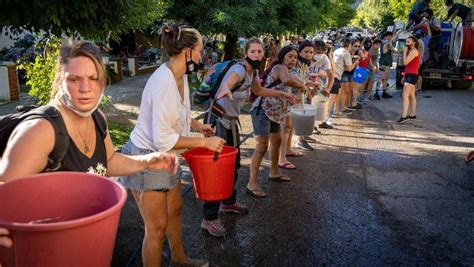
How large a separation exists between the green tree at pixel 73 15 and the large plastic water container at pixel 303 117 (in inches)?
103

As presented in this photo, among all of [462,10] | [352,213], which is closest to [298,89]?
[352,213]

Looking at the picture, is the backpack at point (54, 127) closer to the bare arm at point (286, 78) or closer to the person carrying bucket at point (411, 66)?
the bare arm at point (286, 78)

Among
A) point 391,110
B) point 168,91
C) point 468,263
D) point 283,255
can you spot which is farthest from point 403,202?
point 391,110

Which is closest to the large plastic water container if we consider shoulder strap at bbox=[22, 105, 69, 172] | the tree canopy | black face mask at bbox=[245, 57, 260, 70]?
black face mask at bbox=[245, 57, 260, 70]

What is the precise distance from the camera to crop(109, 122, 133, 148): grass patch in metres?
7.34

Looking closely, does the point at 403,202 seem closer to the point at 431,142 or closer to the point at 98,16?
the point at 431,142

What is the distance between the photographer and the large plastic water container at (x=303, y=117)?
6177mm

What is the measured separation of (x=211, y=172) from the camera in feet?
10.6

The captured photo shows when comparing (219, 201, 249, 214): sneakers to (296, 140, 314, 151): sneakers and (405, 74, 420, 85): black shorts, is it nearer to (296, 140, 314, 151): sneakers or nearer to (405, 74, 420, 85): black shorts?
(296, 140, 314, 151): sneakers

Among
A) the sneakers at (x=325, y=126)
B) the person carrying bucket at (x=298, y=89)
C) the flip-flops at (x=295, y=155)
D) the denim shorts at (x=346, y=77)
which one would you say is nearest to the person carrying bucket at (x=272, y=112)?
the person carrying bucket at (x=298, y=89)

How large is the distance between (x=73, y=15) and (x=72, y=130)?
152 inches

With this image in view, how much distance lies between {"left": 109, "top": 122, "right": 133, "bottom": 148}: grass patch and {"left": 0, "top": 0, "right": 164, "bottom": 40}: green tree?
1775mm

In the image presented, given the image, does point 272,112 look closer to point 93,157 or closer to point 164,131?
point 164,131

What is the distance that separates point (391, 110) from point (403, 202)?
702cm
